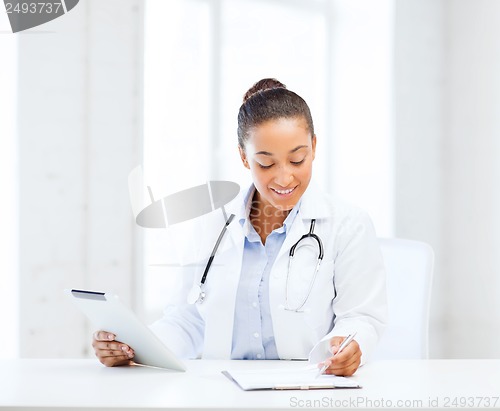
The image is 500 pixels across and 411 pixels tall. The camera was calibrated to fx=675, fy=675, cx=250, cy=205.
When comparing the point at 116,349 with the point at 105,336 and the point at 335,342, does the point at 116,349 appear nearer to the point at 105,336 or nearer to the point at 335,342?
the point at 105,336

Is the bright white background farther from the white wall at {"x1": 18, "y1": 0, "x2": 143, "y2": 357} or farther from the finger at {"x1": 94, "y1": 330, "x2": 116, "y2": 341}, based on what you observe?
the finger at {"x1": 94, "y1": 330, "x2": 116, "y2": 341}

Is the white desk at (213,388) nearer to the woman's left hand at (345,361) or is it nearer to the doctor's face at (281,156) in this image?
the woman's left hand at (345,361)

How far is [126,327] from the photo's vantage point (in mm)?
1398

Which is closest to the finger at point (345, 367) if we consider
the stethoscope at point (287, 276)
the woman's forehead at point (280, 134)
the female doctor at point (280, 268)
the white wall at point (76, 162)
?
the female doctor at point (280, 268)

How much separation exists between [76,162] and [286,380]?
1639 mm

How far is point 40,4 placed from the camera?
105 inches

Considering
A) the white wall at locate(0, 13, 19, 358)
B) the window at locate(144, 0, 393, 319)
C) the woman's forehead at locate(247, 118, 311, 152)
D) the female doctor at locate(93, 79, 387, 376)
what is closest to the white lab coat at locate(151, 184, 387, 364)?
the female doctor at locate(93, 79, 387, 376)

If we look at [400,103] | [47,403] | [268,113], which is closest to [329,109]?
[400,103]

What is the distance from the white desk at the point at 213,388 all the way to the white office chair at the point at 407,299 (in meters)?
0.33

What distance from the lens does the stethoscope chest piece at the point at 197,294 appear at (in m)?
1.76

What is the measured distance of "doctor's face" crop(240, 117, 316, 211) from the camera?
165 cm

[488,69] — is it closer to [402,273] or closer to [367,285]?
[402,273]

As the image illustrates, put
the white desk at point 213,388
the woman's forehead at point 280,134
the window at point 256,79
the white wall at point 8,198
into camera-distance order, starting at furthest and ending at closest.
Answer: the window at point 256,79
the white wall at point 8,198
the woman's forehead at point 280,134
the white desk at point 213,388

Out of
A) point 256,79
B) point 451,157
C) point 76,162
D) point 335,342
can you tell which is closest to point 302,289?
point 335,342
